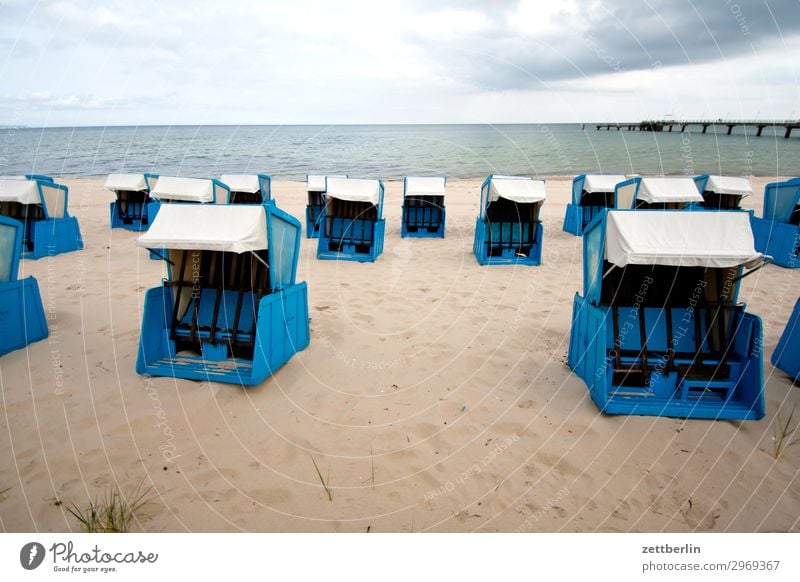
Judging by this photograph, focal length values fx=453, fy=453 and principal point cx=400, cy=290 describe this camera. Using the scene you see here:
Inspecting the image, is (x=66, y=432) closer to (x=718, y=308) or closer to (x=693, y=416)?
(x=693, y=416)

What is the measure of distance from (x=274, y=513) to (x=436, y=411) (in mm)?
2218

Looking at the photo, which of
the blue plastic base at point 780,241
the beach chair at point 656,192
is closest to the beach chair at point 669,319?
the beach chair at point 656,192

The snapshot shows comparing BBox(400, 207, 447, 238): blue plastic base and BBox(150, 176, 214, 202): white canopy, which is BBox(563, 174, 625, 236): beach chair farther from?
BBox(150, 176, 214, 202): white canopy

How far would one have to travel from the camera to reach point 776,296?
958 cm

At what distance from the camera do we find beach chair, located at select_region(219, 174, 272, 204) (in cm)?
1617

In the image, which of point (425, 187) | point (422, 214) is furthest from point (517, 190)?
point (422, 214)

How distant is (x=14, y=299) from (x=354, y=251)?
7.50 meters

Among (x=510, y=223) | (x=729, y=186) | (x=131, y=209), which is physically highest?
(x=729, y=186)

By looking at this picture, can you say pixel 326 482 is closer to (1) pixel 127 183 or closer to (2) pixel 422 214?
(2) pixel 422 214

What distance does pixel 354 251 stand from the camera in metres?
12.6

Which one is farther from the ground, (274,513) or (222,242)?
(222,242)

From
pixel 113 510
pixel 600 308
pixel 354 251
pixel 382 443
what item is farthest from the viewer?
pixel 354 251

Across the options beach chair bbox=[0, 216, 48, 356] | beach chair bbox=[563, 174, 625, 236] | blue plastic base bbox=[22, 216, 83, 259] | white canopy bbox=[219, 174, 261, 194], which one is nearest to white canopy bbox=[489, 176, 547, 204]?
beach chair bbox=[563, 174, 625, 236]

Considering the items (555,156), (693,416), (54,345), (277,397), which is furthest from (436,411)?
(555,156)
